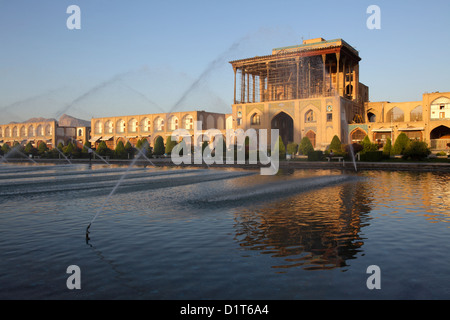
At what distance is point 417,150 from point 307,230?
24185 mm

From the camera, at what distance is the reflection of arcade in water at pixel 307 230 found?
5.74 metres

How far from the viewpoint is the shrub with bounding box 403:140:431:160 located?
2797cm

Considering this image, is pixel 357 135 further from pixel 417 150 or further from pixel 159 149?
pixel 159 149

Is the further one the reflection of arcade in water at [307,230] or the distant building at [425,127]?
the distant building at [425,127]

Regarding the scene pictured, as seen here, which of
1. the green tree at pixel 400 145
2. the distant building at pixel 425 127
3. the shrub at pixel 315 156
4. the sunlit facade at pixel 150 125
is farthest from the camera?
the sunlit facade at pixel 150 125

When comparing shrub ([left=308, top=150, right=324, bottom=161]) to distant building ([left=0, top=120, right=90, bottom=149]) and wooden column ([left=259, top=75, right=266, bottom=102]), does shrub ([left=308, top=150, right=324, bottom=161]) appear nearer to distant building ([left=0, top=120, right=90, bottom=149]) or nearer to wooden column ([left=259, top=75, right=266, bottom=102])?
wooden column ([left=259, top=75, right=266, bottom=102])

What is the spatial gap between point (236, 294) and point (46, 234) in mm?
4553

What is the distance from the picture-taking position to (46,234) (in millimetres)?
7242

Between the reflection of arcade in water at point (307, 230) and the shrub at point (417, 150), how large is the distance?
62.0 ft

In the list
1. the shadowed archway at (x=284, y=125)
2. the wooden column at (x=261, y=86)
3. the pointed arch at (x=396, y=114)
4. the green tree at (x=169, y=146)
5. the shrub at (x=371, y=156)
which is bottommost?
the shrub at (x=371, y=156)

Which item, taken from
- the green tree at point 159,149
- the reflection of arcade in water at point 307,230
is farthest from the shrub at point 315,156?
the reflection of arcade in water at point 307,230

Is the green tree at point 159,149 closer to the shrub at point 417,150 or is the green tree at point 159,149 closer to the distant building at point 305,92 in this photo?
the distant building at point 305,92
